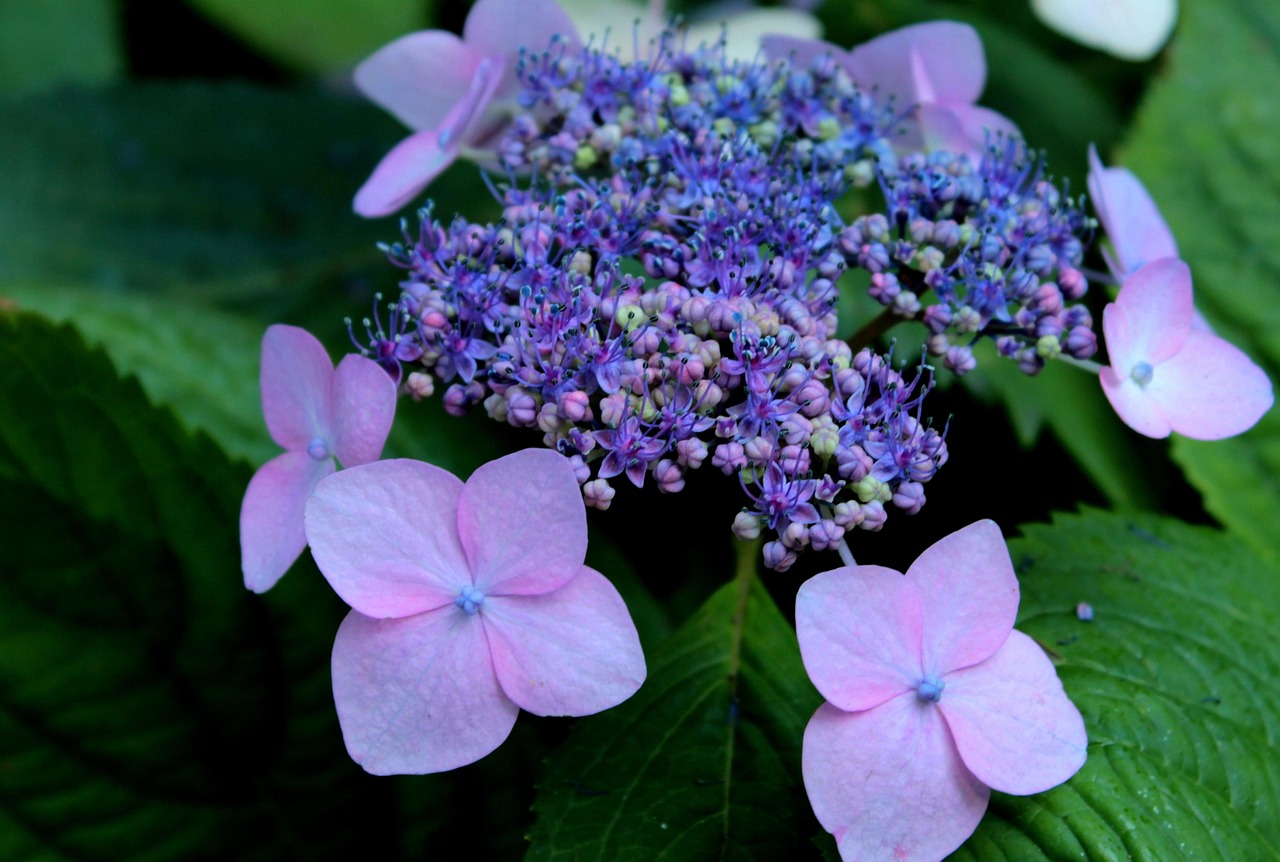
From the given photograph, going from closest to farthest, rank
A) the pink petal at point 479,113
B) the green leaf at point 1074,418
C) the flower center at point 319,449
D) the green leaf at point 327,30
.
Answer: the flower center at point 319,449 < the pink petal at point 479,113 < the green leaf at point 1074,418 < the green leaf at point 327,30

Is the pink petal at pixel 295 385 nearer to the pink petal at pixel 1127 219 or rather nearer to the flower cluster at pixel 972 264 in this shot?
the flower cluster at pixel 972 264

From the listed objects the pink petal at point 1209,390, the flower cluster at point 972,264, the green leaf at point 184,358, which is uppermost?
the flower cluster at point 972,264

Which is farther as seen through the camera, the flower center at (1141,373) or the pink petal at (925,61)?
the pink petal at (925,61)

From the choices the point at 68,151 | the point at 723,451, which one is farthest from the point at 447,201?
the point at 723,451

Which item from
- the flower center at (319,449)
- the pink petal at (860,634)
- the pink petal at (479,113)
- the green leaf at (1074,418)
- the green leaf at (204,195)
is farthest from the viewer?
the green leaf at (204,195)

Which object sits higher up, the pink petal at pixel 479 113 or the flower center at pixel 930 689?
the pink petal at pixel 479 113

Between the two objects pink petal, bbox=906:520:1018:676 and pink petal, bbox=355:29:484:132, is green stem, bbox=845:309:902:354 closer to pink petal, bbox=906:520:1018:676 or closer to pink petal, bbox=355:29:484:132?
pink petal, bbox=906:520:1018:676

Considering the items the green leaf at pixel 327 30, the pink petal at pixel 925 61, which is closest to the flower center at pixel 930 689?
the pink petal at pixel 925 61

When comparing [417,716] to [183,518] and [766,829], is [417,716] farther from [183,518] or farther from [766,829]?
[183,518]
